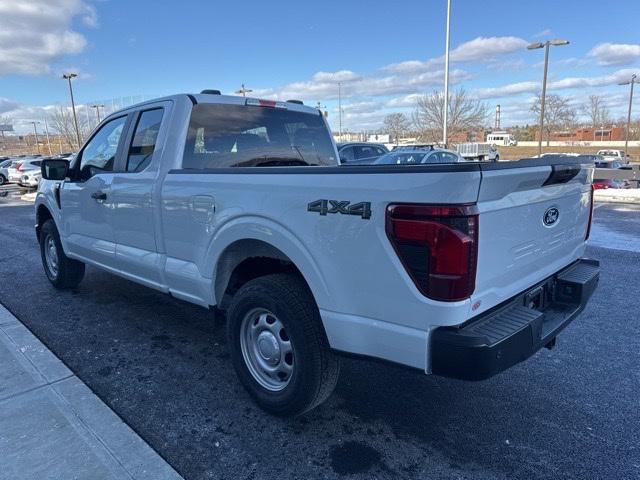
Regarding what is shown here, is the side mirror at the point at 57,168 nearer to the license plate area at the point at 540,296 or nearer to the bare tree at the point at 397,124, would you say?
the license plate area at the point at 540,296

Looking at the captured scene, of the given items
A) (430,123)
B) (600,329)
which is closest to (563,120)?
(430,123)

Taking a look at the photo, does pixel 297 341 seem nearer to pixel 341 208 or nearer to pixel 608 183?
pixel 341 208

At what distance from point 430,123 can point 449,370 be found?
165 ft

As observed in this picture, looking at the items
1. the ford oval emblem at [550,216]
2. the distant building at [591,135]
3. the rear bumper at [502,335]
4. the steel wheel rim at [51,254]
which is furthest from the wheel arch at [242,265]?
the distant building at [591,135]

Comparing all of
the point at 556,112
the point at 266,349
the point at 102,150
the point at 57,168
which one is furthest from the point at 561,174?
the point at 556,112

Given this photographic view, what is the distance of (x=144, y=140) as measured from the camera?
3.88 meters

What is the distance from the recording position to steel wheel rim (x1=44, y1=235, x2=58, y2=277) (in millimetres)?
5556

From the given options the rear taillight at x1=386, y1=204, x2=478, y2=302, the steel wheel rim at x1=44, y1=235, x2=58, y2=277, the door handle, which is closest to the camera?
the rear taillight at x1=386, y1=204, x2=478, y2=302

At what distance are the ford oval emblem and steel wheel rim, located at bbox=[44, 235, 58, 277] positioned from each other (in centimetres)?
516

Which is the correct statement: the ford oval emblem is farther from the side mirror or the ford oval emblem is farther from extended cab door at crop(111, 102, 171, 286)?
the side mirror

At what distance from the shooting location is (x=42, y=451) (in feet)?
8.52

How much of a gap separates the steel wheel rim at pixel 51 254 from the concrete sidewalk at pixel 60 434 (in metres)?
2.17

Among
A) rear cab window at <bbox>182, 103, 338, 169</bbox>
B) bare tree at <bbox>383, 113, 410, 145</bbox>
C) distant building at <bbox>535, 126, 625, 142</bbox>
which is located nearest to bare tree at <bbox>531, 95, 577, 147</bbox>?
bare tree at <bbox>383, 113, 410, 145</bbox>

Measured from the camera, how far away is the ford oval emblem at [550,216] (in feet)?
8.70
